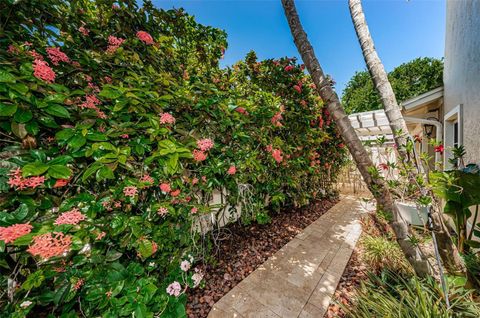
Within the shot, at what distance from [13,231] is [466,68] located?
6.56m

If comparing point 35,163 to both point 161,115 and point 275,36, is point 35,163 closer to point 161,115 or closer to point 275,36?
point 161,115

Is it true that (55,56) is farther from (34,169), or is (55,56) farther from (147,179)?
(147,179)

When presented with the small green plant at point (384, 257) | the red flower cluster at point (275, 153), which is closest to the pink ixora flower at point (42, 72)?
the red flower cluster at point (275, 153)

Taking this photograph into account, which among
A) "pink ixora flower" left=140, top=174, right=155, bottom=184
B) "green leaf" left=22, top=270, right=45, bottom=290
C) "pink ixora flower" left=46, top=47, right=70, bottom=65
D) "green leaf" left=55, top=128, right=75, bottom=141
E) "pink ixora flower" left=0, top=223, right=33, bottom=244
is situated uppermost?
"pink ixora flower" left=46, top=47, right=70, bottom=65

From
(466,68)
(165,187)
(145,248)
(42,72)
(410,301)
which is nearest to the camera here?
(42,72)

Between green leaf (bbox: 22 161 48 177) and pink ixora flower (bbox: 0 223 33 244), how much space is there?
0.25 metres

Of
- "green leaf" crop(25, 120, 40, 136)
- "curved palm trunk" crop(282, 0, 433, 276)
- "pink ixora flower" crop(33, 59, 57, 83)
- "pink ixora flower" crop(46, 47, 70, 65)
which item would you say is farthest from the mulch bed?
"pink ixora flower" crop(46, 47, 70, 65)

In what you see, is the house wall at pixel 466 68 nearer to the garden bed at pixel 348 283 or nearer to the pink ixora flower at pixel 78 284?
Answer: the garden bed at pixel 348 283

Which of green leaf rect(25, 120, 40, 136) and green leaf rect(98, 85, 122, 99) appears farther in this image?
green leaf rect(98, 85, 122, 99)

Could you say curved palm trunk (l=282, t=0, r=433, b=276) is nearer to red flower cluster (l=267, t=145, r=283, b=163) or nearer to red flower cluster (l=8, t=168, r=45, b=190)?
red flower cluster (l=267, t=145, r=283, b=163)

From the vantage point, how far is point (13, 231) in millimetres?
801

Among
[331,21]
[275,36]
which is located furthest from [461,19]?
[275,36]

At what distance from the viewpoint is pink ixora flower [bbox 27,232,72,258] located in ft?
2.69

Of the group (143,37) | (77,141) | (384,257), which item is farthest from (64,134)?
(384,257)
